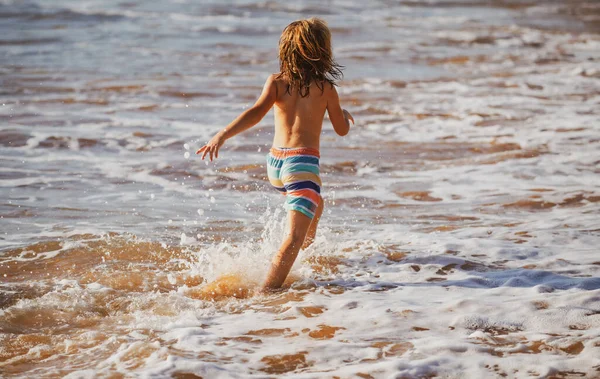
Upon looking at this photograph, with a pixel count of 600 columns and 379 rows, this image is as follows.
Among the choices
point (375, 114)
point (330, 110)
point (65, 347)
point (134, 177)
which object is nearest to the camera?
point (65, 347)

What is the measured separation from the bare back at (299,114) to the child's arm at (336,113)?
52 millimetres

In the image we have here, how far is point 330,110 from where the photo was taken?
16.1ft

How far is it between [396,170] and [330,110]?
Result: 126 inches

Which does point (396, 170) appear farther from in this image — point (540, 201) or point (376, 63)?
point (376, 63)

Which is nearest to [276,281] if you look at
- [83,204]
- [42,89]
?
[83,204]

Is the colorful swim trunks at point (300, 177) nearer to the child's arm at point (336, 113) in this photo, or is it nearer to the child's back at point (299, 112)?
the child's back at point (299, 112)

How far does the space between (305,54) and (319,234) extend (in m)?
1.62

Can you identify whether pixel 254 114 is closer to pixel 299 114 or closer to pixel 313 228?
pixel 299 114

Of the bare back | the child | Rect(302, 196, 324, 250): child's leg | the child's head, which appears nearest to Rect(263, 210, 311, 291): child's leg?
the child

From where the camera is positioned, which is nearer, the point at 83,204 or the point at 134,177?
the point at 83,204

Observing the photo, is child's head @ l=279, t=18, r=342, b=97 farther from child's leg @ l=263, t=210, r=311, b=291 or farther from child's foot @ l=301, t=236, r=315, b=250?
child's foot @ l=301, t=236, r=315, b=250

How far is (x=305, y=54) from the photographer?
15.4 ft

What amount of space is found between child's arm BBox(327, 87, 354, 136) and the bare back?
5 centimetres

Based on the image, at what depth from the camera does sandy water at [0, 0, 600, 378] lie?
3.95 meters
